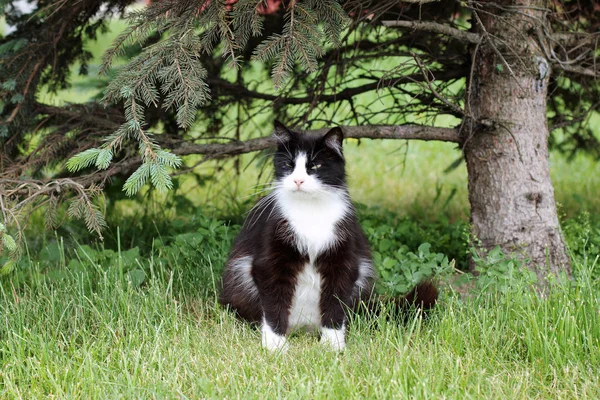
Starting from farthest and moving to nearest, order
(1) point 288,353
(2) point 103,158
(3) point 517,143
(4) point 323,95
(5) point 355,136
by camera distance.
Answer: (4) point 323,95 → (5) point 355,136 → (3) point 517,143 → (1) point 288,353 → (2) point 103,158

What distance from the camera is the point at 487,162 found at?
3824 millimetres

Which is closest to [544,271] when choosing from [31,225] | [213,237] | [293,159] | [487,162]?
[487,162]

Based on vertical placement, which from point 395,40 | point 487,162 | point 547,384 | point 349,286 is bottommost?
point 547,384

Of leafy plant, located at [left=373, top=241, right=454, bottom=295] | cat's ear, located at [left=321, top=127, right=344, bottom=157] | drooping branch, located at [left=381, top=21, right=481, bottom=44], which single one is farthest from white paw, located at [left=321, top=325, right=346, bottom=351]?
drooping branch, located at [left=381, top=21, right=481, bottom=44]

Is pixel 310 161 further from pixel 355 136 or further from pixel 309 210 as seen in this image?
pixel 355 136

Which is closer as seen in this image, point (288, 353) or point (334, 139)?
point (288, 353)

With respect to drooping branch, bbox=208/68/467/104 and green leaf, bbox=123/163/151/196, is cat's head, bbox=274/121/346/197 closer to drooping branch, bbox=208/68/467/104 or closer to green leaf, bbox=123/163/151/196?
green leaf, bbox=123/163/151/196

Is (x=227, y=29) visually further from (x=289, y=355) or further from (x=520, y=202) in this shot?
(x=520, y=202)

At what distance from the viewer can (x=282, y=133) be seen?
3.20m

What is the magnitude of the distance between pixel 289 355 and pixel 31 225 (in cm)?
285

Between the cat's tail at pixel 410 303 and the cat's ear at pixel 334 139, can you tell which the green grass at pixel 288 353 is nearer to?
the cat's tail at pixel 410 303

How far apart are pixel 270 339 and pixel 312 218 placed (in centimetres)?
55

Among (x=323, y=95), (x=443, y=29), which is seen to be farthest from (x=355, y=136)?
(x=443, y=29)

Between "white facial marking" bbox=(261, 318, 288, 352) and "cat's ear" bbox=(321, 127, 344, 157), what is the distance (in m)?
0.81
